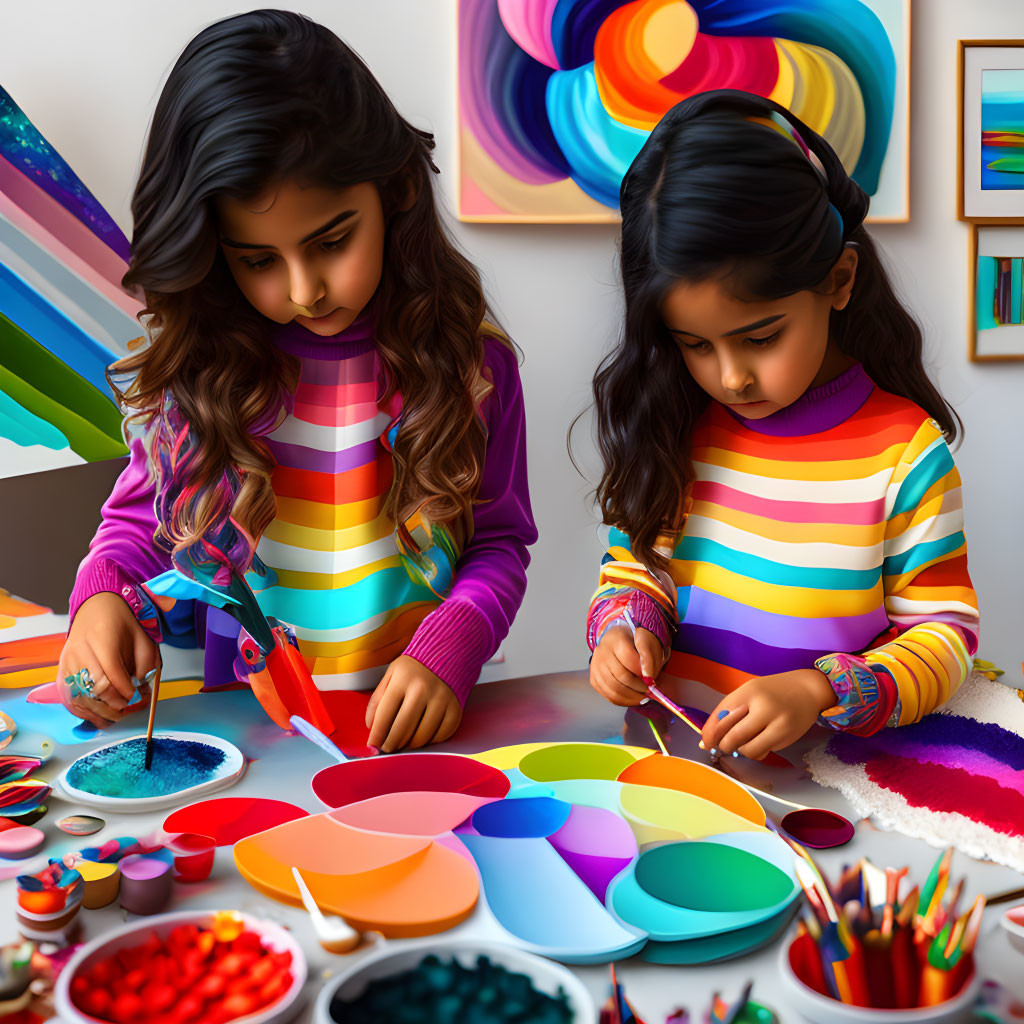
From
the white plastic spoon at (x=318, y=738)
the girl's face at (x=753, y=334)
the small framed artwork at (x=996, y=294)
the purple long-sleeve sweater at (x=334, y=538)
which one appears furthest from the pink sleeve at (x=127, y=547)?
the small framed artwork at (x=996, y=294)

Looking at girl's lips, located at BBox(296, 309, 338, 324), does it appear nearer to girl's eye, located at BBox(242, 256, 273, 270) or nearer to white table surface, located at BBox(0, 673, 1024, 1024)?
girl's eye, located at BBox(242, 256, 273, 270)

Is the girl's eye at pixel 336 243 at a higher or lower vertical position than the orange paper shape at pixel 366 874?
higher

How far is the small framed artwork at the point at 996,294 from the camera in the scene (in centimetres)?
162

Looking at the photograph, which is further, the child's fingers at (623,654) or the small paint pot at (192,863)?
the child's fingers at (623,654)

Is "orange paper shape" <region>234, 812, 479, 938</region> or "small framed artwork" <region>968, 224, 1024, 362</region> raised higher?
"small framed artwork" <region>968, 224, 1024, 362</region>

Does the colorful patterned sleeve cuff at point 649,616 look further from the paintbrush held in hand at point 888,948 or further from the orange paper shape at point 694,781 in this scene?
the paintbrush held in hand at point 888,948

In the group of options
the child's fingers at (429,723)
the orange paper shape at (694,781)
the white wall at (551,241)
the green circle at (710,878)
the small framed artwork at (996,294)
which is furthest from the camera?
the small framed artwork at (996,294)

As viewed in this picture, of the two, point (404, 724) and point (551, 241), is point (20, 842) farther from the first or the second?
point (551, 241)

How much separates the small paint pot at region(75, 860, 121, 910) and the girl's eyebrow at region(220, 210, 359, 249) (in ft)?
1.55

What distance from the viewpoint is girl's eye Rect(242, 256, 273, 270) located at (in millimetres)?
756

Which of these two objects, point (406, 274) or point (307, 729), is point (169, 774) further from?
point (406, 274)

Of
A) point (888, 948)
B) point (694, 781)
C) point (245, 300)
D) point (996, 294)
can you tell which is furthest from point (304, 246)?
point (996, 294)

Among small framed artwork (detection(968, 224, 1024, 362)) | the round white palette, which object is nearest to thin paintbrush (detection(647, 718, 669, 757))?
the round white palette

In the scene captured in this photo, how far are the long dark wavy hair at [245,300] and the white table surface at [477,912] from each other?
0.16 meters
